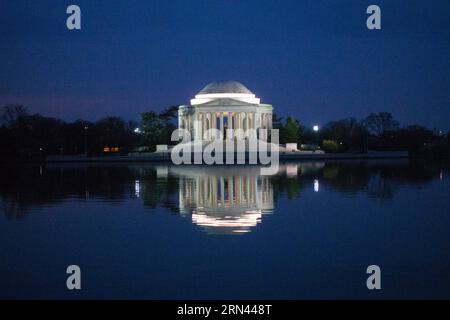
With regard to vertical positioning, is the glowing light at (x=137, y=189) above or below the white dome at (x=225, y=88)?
below

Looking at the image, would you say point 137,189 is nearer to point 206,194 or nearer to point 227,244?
point 206,194

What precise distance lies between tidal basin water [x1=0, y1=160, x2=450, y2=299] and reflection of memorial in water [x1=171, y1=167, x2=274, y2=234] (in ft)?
0.22

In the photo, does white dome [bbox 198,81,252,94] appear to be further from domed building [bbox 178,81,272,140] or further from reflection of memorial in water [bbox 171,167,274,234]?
reflection of memorial in water [bbox 171,167,274,234]

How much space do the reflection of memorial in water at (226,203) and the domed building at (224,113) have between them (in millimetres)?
68010

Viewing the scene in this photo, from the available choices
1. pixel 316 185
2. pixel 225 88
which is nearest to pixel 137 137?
pixel 225 88

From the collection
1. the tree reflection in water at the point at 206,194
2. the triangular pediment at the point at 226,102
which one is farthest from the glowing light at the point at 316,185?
the triangular pediment at the point at 226,102

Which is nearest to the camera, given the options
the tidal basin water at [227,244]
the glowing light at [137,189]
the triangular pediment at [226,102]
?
the tidal basin water at [227,244]

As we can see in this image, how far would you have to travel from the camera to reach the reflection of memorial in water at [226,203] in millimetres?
22656

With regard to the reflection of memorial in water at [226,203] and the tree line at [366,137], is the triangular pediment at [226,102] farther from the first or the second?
the reflection of memorial in water at [226,203]

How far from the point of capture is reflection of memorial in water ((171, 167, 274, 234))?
22656mm

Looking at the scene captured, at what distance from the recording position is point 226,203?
2902 centimetres
